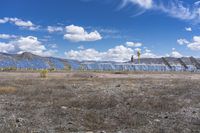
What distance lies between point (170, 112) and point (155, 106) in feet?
8.42

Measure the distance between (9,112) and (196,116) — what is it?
472 inches

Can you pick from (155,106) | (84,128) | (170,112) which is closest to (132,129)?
(84,128)

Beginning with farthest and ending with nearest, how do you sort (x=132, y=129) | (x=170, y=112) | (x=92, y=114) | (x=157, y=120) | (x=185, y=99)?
(x=185, y=99)
(x=170, y=112)
(x=92, y=114)
(x=157, y=120)
(x=132, y=129)

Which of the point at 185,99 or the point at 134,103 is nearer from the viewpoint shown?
the point at 134,103

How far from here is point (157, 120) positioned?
2406 cm

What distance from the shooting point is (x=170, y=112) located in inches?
1081

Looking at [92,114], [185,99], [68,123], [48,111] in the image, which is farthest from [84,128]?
[185,99]

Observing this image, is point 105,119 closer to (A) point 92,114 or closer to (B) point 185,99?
(A) point 92,114

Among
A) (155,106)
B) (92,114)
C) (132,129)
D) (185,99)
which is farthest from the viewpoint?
(185,99)

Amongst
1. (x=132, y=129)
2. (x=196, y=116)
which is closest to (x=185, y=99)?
(x=196, y=116)

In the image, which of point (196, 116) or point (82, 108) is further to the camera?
point (82, 108)

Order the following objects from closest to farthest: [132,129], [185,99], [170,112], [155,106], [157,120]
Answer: [132,129]
[157,120]
[170,112]
[155,106]
[185,99]

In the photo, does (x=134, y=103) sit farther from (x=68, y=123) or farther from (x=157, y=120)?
(x=68, y=123)

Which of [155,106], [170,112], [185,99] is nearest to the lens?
[170,112]
